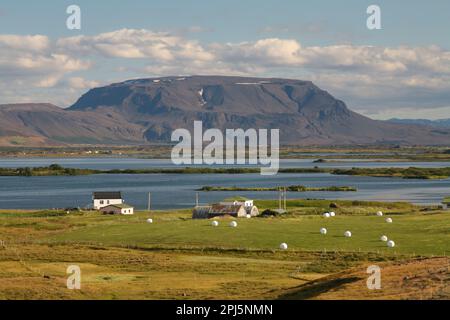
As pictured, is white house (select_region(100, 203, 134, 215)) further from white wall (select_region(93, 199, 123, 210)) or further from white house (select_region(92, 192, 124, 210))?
white house (select_region(92, 192, 124, 210))

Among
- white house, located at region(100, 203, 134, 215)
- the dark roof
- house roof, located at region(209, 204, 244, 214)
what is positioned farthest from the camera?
the dark roof

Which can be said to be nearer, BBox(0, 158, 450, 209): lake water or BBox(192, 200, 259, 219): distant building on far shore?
BBox(192, 200, 259, 219): distant building on far shore

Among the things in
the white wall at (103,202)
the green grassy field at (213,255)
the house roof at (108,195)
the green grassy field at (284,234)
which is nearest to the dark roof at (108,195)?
the house roof at (108,195)

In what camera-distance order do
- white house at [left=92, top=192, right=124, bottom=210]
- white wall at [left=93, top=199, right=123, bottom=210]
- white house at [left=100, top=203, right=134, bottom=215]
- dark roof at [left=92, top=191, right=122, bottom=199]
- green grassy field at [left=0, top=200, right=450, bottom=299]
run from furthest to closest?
dark roof at [left=92, top=191, right=122, bottom=199] < white house at [left=92, top=192, right=124, bottom=210] < white wall at [left=93, top=199, right=123, bottom=210] < white house at [left=100, top=203, right=134, bottom=215] < green grassy field at [left=0, top=200, right=450, bottom=299]

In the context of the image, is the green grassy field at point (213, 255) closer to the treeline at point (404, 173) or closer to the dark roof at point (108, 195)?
the dark roof at point (108, 195)

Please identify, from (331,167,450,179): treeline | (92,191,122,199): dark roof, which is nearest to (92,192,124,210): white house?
(92,191,122,199): dark roof

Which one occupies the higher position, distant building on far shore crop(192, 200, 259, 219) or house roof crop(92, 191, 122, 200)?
house roof crop(92, 191, 122, 200)

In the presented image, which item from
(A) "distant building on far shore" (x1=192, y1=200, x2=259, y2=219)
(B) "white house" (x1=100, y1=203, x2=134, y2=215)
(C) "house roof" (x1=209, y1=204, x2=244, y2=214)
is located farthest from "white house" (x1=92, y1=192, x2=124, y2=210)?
(C) "house roof" (x1=209, y1=204, x2=244, y2=214)

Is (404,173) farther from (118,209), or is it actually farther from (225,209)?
(225,209)

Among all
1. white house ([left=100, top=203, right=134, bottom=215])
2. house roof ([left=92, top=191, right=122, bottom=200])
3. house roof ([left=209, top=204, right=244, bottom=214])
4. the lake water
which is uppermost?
house roof ([left=92, top=191, right=122, bottom=200])

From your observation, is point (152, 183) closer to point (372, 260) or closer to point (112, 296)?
point (372, 260)
